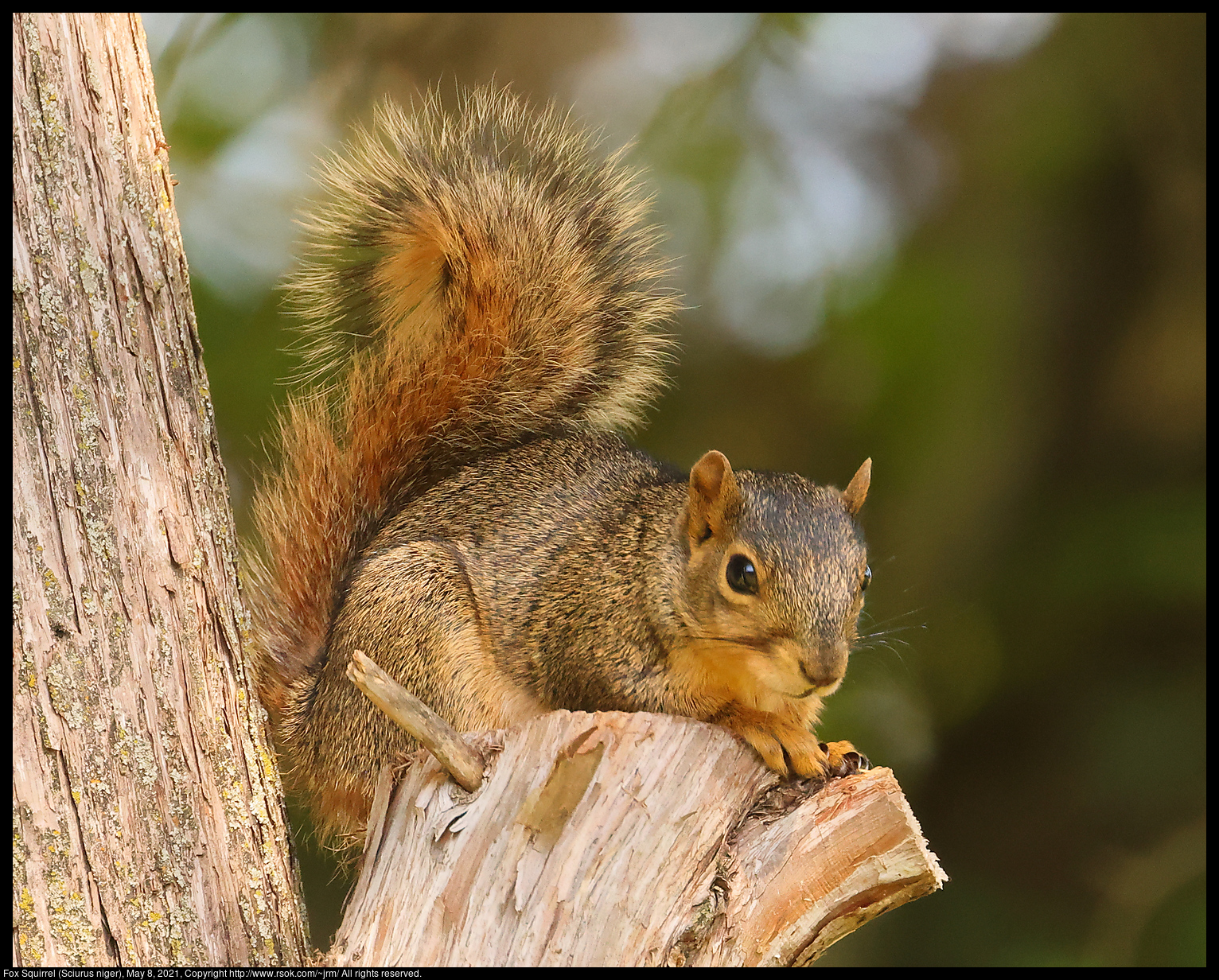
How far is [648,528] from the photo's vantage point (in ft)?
6.52

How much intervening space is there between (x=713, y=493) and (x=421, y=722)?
2.13 feet

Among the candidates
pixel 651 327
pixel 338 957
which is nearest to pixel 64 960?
pixel 338 957

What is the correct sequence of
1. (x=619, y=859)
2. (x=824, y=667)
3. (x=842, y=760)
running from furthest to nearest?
1. (x=842, y=760)
2. (x=824, y=667)
3. (x=619, y=859)

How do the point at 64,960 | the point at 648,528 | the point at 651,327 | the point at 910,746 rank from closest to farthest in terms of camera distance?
the point at 64,960 < the point at 648,528 < the point at 651,327 < the point at 910,746

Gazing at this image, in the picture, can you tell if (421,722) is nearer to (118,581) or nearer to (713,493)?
(118,581)

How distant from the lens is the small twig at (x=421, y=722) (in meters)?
1.48

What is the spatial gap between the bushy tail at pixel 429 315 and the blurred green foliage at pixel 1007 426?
0.76 metres

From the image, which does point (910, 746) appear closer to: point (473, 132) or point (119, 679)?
point (473, 132)

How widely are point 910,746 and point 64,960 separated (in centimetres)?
242

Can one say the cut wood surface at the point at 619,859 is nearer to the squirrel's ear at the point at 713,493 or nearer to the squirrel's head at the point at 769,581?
the squirrel's head at the point at 769,581

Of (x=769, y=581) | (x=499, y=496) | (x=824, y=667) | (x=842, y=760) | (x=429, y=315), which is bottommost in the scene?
(x=842, y=760)

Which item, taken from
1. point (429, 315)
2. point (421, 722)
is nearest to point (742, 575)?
point (421, 722)

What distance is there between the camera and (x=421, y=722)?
59.9 inches

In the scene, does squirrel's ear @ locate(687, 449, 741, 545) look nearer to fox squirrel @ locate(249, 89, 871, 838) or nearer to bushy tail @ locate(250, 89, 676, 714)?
fox squirrel @ locate(249, 89, 871, 838)
